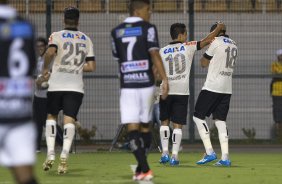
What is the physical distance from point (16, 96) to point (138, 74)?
4.46 m

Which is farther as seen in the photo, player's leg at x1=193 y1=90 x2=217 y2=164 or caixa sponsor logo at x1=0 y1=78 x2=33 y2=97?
player's leg at x1=193 y1=90 x2=217 y2=164

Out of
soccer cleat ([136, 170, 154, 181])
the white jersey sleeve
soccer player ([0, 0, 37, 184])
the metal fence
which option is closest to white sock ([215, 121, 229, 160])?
the white jersey sleeve

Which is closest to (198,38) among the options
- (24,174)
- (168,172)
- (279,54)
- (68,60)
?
(279,54)

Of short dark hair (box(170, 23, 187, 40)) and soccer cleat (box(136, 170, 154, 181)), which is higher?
short dark hair (box(170, 23, 187, 40))

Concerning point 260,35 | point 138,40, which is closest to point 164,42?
point 260,35

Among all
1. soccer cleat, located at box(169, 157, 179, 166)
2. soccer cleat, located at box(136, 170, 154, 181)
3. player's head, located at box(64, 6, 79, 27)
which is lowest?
soccer cleat, located at box(169, 157, 179, 166)

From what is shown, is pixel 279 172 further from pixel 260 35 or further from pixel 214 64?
pixel 260 35

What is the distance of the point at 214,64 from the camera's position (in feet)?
43.7

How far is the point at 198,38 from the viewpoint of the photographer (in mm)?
19922

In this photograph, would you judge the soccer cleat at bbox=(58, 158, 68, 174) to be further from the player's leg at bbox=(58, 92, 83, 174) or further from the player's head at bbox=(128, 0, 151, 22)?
the player's head at bbox=(128, 0, 151, 22)

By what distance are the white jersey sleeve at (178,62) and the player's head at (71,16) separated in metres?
2.23

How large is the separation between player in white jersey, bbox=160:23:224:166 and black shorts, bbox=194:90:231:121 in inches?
11.7

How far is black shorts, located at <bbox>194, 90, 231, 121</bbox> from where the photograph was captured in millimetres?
13414

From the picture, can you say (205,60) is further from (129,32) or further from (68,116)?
(129,32)
